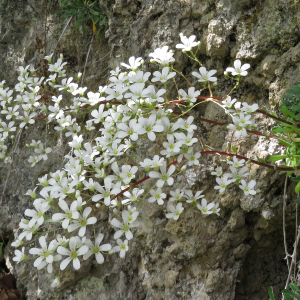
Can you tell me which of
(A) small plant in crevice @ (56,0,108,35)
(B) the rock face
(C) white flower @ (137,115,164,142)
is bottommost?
(B) the rock face

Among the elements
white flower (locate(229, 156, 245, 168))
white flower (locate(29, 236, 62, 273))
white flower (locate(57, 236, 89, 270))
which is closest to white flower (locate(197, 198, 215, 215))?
white flower (locate(229, 156, 245, 168))

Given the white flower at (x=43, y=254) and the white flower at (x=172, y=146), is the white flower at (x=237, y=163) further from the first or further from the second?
the white flower at (x=43, y=254)

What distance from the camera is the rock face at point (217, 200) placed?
1962mm

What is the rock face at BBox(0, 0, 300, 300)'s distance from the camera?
6.44 feet

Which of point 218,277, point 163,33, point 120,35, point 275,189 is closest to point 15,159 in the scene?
point 120,35

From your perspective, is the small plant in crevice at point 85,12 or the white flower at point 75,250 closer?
the white flower at point 75,250

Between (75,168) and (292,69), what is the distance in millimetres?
1377

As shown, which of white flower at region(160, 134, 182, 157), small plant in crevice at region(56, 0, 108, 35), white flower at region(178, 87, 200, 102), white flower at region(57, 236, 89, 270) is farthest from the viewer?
small plant in crevice at region(56, 0, 108, 35)

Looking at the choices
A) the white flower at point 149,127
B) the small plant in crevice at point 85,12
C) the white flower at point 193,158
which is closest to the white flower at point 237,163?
the white flower at point 193,158

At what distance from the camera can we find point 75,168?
163cm

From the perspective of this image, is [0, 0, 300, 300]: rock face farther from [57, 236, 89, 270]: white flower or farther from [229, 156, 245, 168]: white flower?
[57, 236, 89, 270]: white flower

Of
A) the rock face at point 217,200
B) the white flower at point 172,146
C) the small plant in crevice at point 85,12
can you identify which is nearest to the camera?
the white flower at point 172,146

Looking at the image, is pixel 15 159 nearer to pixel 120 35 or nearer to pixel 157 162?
pixel 120 35

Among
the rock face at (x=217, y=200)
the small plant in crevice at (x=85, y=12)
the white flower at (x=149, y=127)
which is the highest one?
the small plant in crevice at (x=85, y=12)
